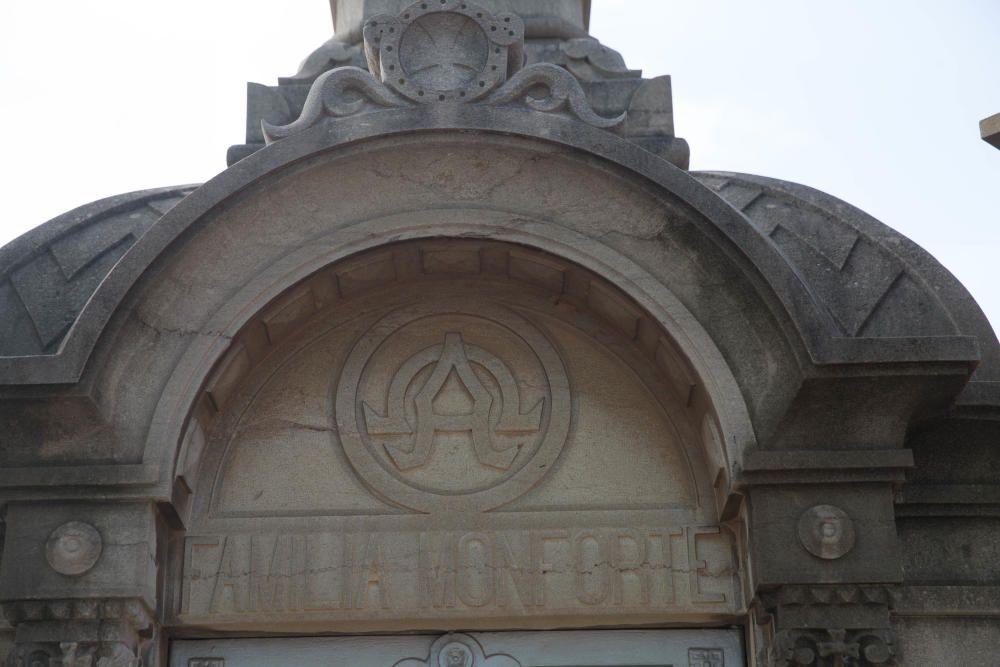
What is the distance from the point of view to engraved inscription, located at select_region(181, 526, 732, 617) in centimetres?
928

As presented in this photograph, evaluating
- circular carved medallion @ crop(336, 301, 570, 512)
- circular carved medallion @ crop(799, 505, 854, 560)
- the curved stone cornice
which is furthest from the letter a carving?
circular carved medallion @ crop(799, 505, 854, 560)

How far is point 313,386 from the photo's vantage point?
9.98 m

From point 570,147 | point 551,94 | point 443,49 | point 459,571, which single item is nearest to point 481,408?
point 459,571

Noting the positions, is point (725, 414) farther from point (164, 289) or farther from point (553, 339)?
point (164, 289)

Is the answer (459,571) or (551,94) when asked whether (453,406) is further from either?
(551,94)

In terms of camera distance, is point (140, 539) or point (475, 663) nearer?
point (140, 539)

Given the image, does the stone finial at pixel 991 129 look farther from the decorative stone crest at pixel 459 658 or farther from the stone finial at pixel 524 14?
the decorative stone crest at pixel 459 658

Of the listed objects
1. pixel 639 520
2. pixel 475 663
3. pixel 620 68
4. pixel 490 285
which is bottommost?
pixel 475 663

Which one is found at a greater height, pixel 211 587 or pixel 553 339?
pixel 553 339

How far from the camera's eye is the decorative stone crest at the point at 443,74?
374 inches

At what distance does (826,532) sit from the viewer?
28.7ft

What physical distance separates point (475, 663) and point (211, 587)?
157 cm

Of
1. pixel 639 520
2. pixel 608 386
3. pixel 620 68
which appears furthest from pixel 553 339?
pixel 620 68

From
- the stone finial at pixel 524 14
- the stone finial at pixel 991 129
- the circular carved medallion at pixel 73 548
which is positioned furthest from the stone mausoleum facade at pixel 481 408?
the stone finial at pixel 524 14
